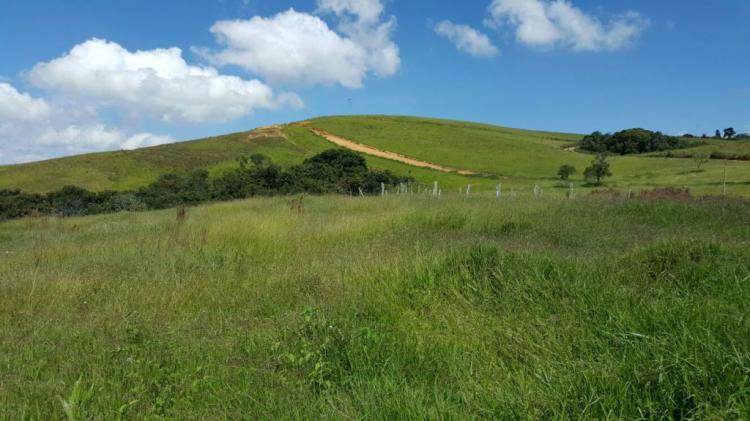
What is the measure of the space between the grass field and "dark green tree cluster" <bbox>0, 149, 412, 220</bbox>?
1133 inches

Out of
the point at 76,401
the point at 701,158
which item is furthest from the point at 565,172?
the point at 76,401

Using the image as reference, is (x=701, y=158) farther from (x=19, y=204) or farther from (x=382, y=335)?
(x=19, y=204)

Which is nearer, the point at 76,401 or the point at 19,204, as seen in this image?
the point at 76,401

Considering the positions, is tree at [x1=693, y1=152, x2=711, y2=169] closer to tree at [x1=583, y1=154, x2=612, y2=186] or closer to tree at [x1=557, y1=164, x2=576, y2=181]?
tree at [x1=583, y1=154, x2=612, y2=186]

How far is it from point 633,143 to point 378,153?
46746 mm

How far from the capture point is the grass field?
9.82 feet

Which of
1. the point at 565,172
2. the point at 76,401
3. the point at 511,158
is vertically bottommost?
the point at 76,401

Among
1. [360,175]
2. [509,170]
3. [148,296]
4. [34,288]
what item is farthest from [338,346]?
[509,170]

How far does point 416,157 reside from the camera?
251 feet

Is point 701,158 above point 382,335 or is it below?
above

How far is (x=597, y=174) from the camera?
51.2 meters

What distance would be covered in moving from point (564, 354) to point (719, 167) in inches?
2335

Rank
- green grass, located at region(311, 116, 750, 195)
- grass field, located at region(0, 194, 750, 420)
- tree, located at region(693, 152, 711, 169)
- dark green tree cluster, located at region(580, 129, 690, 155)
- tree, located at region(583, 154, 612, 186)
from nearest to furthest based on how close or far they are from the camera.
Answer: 1. grass field, located at region(0, 194, 750, 420)
2. green grass, located at region(311, 116, 750, 195)
3. tree, located at region(583, 154, 612, 186)
4. tree, located at region(693, 152, 711, 169)
5. dark green tree cluster, located at region(580, 129, 690, 155)

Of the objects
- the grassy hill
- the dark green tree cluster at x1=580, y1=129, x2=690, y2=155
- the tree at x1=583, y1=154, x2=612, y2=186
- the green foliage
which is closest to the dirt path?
the grassy hill
